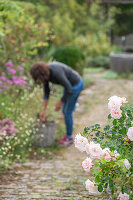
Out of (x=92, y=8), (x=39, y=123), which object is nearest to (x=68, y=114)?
(x=39, y=123)

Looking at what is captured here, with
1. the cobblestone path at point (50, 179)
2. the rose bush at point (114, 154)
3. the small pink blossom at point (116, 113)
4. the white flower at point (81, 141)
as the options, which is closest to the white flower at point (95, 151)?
the rose bush at point (114, 154)

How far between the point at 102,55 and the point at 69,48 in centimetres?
596

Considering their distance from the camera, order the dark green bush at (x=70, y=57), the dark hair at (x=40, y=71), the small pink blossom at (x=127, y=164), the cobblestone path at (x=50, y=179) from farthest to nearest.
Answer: the dark green bush at (x=70, y=57), the dark hair at (x=40, y=71), the cobblestone path at (x=50, y=179), the small pink blossom at (x=127, y=164)

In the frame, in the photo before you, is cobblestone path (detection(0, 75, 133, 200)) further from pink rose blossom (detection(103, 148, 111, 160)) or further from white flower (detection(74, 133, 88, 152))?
pink rose blossom (detection(103, 148, 111, 160))

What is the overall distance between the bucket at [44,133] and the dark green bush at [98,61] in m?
9.90

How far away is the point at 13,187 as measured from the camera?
350cm

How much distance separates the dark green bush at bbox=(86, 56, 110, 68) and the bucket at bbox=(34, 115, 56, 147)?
9.90 m

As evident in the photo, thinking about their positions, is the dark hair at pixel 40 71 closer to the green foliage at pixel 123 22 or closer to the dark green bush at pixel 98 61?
the dark green bush at pixel 98 61

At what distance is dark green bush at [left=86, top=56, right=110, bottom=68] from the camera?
1476 centimetres

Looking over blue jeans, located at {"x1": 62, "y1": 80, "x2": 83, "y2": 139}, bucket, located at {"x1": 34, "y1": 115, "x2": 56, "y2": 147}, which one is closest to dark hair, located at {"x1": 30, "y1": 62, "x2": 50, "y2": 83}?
blue jeans, located at {"x1": 62, "y1": 80, "x2": 83, "y2": 139}

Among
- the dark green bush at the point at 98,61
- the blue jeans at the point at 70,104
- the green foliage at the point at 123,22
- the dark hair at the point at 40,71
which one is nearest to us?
the dark hair at the point at 40,71

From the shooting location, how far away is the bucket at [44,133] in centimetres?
504

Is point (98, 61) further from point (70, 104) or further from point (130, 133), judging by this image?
point (130, 133)

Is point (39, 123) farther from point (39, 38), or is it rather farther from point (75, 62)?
point (75, 62)
